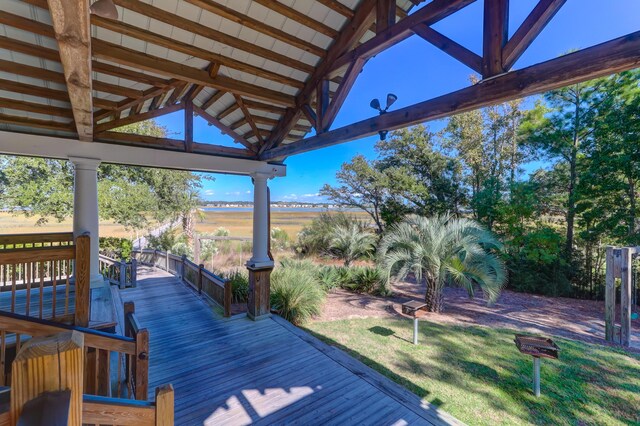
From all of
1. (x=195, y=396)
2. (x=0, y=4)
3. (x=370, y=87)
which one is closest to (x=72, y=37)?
(x=0, y=4)

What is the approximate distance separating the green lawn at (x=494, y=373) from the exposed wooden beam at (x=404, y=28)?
3.99m

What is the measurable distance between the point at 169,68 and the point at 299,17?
5.17ft

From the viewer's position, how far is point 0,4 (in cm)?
233

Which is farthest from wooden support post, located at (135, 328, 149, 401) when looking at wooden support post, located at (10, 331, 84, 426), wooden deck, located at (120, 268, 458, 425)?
wooden support post, located at (10, 331, 84, 426)

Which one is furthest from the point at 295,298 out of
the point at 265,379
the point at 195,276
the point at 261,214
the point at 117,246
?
the point at 117,246

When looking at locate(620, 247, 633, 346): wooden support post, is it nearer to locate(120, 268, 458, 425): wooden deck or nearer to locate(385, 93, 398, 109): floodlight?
locate(120, 268, 458, 425): wooden deck

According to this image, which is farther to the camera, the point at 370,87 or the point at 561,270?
the point at 370,87

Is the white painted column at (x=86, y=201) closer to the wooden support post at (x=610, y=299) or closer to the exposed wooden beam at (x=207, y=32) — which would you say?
the exposed wooden beam at (x=207, y=32)

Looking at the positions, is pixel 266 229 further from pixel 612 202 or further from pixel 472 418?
pixel 612 202

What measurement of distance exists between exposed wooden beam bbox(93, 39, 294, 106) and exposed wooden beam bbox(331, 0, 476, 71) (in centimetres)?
126

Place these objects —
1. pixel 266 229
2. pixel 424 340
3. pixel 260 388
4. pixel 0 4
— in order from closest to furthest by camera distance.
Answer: pixel 0 4 < pixel 260 388 < pixel 424 340 < pixel 266 229

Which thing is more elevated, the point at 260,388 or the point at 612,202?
the point at 612,202

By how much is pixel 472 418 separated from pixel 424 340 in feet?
6.12

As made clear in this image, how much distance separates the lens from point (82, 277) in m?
2.29
